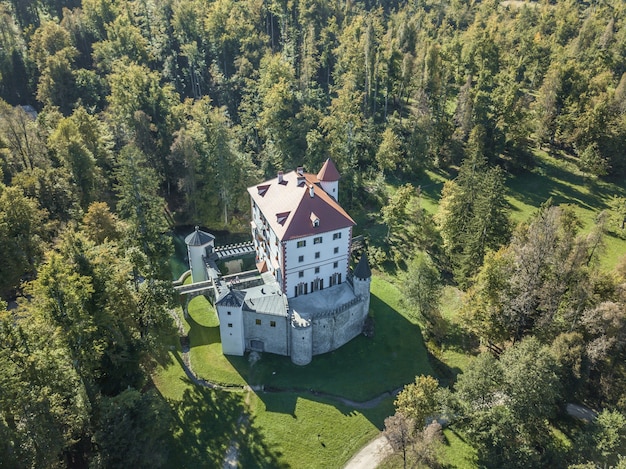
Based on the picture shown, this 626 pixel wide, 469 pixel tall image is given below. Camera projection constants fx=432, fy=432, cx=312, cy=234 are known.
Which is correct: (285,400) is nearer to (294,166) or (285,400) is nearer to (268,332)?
(268,332)

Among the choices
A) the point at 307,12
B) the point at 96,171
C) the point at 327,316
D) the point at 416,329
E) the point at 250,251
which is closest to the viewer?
the point at 327,316

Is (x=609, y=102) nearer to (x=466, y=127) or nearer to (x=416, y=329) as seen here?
(x=466, y=127)

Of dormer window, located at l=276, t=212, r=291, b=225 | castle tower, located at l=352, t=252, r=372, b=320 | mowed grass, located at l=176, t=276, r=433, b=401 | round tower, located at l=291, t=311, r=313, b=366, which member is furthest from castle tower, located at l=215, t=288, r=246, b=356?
castle tower, located at l=352, t=252, r=372, b=320

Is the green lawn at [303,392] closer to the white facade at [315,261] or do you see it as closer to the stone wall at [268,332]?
the stone wall at [268,332]

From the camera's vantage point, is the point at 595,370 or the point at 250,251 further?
the point at 250,251

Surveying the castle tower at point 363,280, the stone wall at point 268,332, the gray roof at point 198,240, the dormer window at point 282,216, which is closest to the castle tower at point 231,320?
the stone wall at point 268,332

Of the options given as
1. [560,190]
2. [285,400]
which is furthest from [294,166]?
[560,190]

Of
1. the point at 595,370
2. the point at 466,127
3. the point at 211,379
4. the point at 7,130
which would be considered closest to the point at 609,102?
the point at 466,127

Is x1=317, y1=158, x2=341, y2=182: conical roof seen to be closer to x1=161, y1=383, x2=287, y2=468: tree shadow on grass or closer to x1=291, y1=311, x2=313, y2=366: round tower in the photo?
x1=291, y1=311, x2=313, y2=366: round tower
